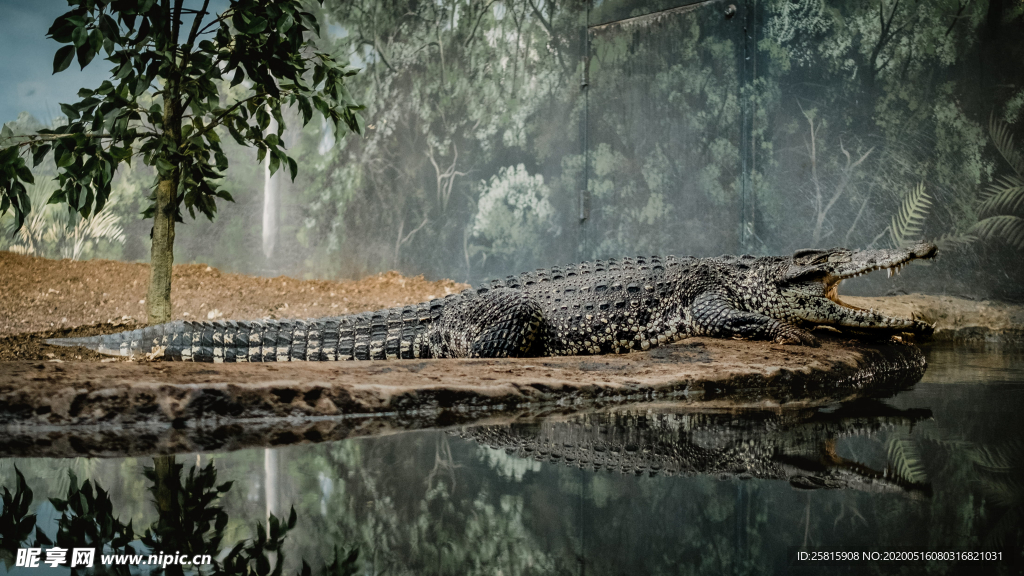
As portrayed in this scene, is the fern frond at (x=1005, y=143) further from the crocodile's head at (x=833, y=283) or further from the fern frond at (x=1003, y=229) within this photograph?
the crocodile's head at (x=833, y=283)

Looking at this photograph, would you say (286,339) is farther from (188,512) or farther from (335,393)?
(188,512)

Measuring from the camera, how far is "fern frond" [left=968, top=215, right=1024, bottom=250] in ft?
16.4

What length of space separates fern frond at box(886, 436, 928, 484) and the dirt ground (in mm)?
4791

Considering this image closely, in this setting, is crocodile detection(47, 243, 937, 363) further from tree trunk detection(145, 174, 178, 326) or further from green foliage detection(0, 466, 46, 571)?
green foliage detection(0, 466, 46, 571)

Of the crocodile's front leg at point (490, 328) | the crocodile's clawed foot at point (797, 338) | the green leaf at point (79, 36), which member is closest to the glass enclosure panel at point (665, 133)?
the crocodile's clawed foot at point (797, 338)

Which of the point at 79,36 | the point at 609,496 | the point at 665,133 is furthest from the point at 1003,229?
the point at 79,36

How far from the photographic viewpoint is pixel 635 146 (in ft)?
20.2

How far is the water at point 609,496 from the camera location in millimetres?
1063

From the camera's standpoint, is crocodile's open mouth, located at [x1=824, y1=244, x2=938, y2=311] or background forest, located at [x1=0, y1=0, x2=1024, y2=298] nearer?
crocodile's open mouth, located at [x1=824, y1=244, x2=938, y2=311]

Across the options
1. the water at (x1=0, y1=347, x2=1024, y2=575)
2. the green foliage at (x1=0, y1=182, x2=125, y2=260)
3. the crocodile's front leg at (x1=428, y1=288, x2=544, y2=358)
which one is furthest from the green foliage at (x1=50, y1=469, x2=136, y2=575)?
the green foliage at (x1=0, y1=182, x2=125, y2=260)

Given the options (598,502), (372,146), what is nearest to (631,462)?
(598,502)

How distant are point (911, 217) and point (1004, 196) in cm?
65

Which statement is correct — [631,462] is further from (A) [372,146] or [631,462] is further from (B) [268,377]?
(A) [372,146]

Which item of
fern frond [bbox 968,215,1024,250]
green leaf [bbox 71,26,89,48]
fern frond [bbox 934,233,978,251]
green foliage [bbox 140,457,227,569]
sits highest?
green leaf [bbox 71,26,89,48]
